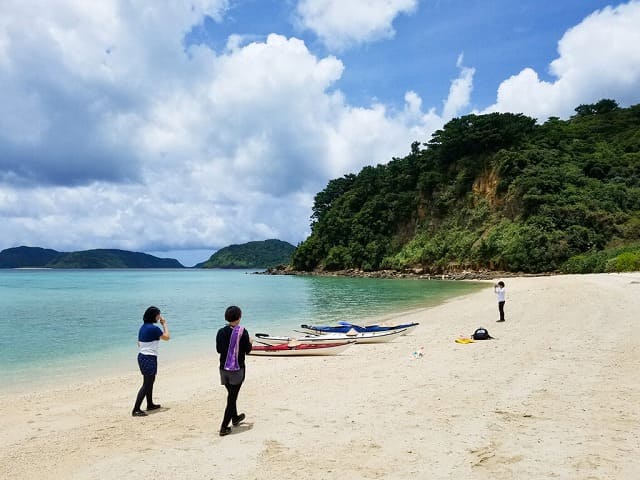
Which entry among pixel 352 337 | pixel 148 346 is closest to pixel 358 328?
pixel 352 337

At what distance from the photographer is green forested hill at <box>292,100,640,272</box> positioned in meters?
56.7

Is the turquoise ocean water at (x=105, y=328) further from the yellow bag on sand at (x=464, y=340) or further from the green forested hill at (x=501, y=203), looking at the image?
the green forested hill at (x=501, y=203)

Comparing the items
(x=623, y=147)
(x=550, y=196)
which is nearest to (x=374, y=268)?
(x=550, y=196)

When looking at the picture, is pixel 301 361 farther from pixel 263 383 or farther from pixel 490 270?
pixel 490 270

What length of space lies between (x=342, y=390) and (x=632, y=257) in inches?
1725

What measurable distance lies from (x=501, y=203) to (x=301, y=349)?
6243 centimetres

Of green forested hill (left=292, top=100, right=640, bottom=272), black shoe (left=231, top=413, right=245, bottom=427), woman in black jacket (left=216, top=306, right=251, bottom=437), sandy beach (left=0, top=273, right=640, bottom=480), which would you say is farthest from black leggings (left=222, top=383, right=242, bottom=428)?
green forested hill (left=292, top=100, right=640, bottom=272)

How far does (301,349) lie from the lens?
14.3 meters

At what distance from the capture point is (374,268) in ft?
288

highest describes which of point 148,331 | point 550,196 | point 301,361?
point 550,196

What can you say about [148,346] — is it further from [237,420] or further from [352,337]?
[352,337]

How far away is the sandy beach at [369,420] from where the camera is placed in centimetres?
553

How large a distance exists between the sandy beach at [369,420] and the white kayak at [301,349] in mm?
591

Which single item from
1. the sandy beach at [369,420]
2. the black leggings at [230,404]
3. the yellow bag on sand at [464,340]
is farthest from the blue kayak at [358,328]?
the black leggings at [230,404]
